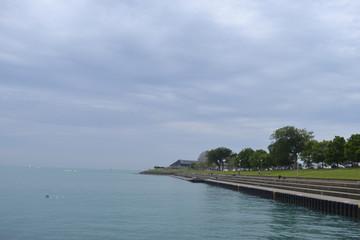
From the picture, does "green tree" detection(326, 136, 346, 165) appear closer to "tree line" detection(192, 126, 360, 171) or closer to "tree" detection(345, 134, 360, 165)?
"tree line" detection(192, 126, 360, 171)

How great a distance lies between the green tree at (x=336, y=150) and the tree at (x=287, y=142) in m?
34.0

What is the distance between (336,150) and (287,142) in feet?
121

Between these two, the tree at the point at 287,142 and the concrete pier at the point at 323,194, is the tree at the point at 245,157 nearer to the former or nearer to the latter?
the tree at the point at 287,142

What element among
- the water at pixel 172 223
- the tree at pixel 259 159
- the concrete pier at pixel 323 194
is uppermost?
the tree at pixel 259 159

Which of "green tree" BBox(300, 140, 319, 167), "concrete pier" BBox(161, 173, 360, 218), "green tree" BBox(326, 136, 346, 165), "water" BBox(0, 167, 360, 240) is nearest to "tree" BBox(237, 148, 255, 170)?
"green tree" BBox(300, 140, 319, 167)

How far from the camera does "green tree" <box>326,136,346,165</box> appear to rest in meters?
94.8

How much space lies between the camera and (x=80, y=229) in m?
32.8

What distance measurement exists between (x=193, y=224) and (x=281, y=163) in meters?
110

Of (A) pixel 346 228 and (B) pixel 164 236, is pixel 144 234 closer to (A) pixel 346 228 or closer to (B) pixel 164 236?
(B) pixel 164 236

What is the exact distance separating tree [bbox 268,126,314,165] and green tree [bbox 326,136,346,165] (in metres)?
34.0

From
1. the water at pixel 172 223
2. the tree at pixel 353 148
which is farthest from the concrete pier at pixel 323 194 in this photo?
the tree at pixel 353 148

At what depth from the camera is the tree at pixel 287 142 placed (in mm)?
132125

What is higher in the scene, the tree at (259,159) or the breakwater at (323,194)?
the tree at (259,159)

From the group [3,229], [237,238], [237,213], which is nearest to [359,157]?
[237,213]
